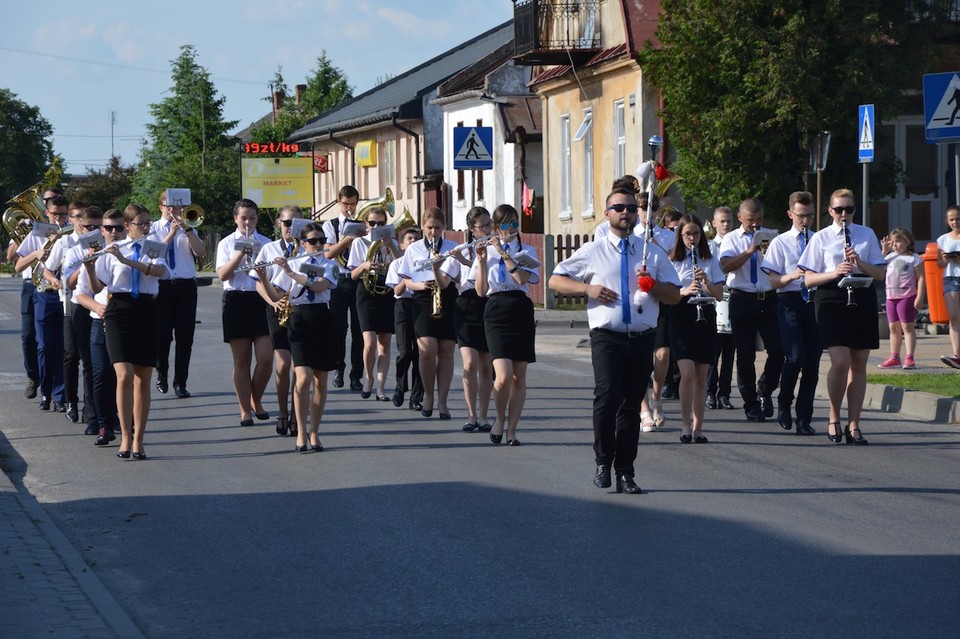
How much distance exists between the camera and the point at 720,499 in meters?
9.35

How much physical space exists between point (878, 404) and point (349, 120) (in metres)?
46.2

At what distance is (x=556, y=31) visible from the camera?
34.4 m

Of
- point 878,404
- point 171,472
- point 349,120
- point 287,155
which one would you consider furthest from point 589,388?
point 287,155

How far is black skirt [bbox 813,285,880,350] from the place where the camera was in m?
11.7

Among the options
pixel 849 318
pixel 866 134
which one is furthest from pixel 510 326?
pixel 866 134

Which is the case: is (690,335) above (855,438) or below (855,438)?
above

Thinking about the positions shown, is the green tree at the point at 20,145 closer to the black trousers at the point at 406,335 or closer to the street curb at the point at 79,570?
the black trousers at the point at 406,335

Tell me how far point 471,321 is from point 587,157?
864 inches

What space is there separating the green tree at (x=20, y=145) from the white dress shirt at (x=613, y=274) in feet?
342

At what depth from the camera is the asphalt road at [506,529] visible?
6.52 m

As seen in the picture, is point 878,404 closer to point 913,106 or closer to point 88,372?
point 88,372

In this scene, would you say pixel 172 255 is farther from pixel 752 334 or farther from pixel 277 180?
pixel 277 180

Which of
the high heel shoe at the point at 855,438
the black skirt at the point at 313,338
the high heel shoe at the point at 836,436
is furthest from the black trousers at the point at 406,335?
the high heel shoe at the point at 855,438

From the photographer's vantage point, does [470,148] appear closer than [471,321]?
No
